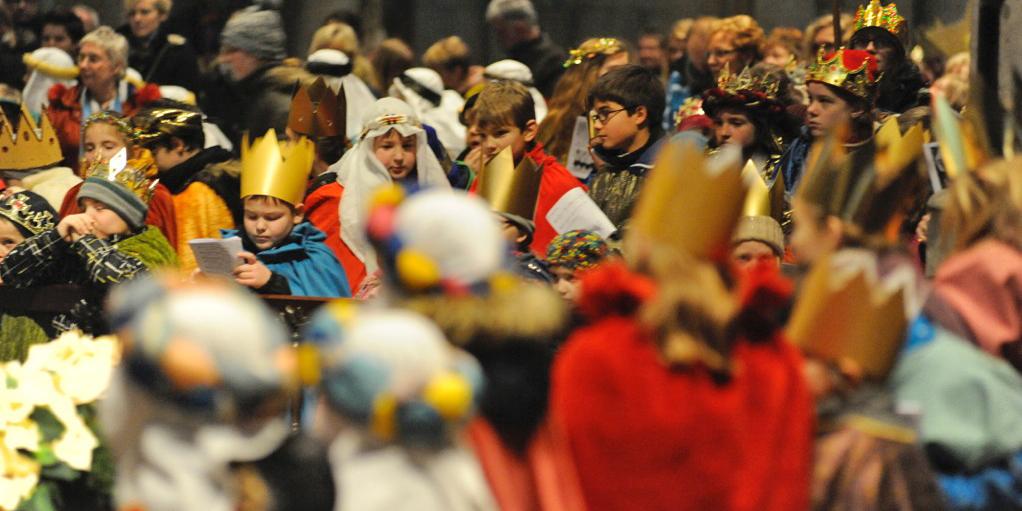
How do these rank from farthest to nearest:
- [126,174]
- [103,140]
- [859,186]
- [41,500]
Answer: [103,140], [126,174], [41,500], [859,186]

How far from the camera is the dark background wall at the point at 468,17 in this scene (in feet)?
60.3

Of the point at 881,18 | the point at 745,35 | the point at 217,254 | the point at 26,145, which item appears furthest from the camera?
Answer: the point at 745,35

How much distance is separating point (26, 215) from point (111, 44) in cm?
406

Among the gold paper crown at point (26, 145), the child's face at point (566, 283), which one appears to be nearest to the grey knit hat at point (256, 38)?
the gold paper crown at point (26, 145)

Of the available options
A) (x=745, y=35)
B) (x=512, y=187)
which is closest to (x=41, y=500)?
(x=512, y=187)

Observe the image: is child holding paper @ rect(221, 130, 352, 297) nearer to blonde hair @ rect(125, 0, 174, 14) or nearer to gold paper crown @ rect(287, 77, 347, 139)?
gold paper crown @ rect(287, 77, 347, 139)

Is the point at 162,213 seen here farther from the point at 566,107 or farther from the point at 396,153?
the point at 566,107

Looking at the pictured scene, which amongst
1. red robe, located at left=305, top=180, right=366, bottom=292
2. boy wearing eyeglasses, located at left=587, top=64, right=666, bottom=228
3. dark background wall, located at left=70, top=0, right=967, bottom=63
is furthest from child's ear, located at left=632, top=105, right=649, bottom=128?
dark background wall, located at left=70, top=0, right=967, bottom=63

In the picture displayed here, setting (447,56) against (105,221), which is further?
(447,56)

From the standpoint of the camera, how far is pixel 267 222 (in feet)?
26.9

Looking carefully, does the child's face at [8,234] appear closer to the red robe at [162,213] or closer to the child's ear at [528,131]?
the red robe at [162,213]

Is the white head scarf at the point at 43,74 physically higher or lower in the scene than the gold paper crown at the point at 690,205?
lower

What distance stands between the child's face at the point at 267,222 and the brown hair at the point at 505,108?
1.33 m

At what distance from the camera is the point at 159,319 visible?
467cm
